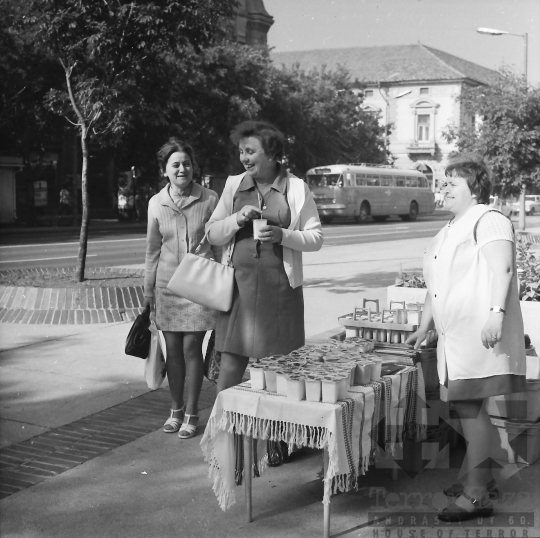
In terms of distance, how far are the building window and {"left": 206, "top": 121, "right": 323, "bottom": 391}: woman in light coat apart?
7363cm

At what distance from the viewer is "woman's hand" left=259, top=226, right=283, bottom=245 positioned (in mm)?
3959

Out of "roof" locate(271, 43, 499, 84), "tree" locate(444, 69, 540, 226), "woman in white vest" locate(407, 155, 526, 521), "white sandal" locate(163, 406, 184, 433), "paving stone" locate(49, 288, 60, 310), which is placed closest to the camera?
"woman in white vest" locate(407, 155, 526, 521)

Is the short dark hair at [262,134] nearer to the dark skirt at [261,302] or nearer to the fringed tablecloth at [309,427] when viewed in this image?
the dark skirt at [261,302]

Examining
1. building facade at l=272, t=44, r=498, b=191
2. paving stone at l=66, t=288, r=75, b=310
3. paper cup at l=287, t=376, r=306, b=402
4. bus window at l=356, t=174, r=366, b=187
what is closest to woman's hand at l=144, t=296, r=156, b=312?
paper cup at l=287, t=376, r=306, b=402

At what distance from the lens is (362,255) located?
1711 centimetres

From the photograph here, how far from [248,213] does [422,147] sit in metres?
74.4

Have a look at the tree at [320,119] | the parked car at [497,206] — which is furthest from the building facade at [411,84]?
the parked car at [497,206]

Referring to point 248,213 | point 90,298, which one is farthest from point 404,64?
point 248,213

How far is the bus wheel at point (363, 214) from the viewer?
127 feet

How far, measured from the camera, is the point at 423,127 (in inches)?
2992

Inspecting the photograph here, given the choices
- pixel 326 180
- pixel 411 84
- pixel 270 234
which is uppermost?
pixel 411 84

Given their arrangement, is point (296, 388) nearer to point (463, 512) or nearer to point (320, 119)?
point (463, 512)

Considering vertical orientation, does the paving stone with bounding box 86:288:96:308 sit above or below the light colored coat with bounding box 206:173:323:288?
below

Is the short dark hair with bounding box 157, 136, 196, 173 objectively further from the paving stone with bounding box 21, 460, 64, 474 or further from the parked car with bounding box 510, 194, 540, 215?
the parked car with bounding box 510, 194, 540, 215
